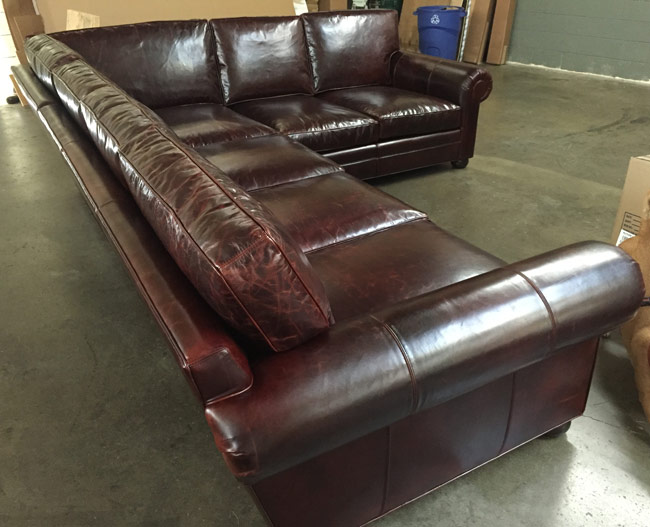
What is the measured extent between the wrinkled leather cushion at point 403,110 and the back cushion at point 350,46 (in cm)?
18

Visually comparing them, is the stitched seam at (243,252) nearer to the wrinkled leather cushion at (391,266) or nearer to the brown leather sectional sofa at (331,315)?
the brown leather sectional sofa at (331,315)

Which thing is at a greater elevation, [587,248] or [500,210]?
[587,248]

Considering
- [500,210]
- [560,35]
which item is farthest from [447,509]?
[560,35]

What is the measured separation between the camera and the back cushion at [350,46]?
129 inches

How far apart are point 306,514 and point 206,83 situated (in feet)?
8.11

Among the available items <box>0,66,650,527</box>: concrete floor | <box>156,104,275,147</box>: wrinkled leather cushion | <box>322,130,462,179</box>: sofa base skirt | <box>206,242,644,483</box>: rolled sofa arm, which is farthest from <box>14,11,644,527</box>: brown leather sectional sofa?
<box>322,130,462,179</box>: sofa base skirt

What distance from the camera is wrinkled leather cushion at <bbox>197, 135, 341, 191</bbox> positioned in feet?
7.07

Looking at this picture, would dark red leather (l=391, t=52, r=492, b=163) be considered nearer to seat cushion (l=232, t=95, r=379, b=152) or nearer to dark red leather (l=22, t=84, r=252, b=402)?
seat cushion (l=232, t=95, r=379, b=152)

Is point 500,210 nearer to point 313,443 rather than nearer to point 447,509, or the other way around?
point 447,509

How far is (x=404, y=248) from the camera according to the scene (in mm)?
1607

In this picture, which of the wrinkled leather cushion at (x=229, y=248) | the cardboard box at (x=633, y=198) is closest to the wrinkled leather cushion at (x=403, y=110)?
the cardboard box at (x=633, y=198)

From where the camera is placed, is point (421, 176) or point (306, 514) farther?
point (421, 176)

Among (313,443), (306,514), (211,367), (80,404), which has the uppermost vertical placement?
(211,367)

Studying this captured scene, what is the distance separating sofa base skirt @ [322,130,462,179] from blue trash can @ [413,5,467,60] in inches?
102
